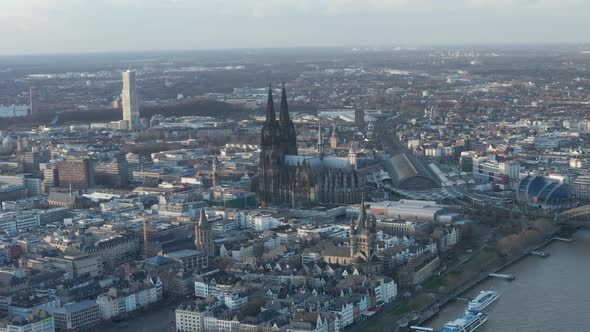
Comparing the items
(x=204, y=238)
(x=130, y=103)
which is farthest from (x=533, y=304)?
(x=130, y=103)

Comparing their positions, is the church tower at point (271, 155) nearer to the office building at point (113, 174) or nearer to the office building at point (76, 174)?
the office building at point (113, 174)

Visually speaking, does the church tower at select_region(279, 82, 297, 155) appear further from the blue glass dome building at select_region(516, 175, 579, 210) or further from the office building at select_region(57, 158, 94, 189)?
the office building at select_region(57, 158, 94, 189)

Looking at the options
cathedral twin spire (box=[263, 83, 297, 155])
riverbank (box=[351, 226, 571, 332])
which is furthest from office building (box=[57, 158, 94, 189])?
riverbank (box=[351, 226, 571, 332])

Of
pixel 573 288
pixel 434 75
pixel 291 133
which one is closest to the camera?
pixel 573 288

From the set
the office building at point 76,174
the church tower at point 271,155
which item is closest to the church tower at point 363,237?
the church tower at point 271,155

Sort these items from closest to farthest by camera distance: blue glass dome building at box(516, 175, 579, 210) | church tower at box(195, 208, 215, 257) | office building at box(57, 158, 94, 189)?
church tower at box(195, 208, 215, 257) → blue glass dome building at box(516, 175, 579, 210) → office building at box(57, 158, 94, 189)

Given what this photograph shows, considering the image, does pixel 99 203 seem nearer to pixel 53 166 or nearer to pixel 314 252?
pixel 53 166

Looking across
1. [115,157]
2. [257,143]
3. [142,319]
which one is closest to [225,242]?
[142,319]
